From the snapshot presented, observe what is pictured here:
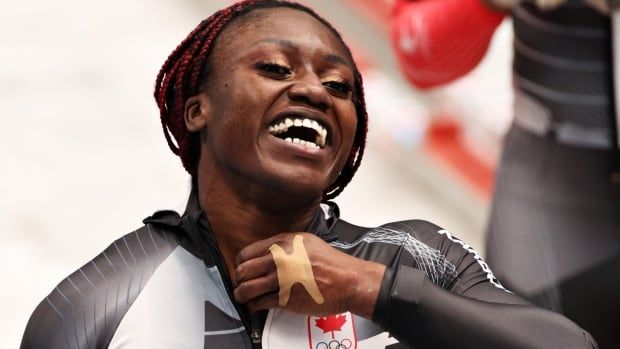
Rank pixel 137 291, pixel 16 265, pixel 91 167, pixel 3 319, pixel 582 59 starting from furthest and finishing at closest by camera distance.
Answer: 1. pixel 91 167
2. pixel 16 265
3. pixel 3 319
4. pixel 582 59
5. pixel 137 291

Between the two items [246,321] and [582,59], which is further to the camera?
[582,59]

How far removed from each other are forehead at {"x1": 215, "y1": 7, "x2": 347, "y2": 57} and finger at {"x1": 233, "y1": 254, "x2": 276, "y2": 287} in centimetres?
41

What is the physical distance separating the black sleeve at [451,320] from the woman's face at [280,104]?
9.8 inches

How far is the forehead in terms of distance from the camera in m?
2.29

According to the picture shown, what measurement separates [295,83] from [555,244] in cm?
170

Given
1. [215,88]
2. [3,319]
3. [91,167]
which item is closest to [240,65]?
[215,88]

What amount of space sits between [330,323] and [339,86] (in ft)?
1.34

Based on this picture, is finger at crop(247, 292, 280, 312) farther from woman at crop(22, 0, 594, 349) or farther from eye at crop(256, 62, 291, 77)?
eye at crop(256, 62, 291, 77)

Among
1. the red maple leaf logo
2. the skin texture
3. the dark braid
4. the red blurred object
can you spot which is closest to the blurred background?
the red blurred object

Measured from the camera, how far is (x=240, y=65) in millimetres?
2283

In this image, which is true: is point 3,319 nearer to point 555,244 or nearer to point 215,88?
point 555,244

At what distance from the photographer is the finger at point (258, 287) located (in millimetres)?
2084

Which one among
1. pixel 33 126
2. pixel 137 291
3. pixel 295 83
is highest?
pixel 33 126

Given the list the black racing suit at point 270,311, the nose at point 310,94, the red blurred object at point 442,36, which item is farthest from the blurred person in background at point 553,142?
the nose at point 310,94
